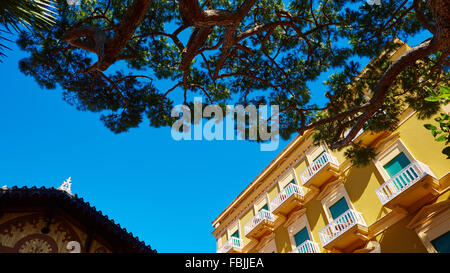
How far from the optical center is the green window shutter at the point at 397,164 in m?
10.0

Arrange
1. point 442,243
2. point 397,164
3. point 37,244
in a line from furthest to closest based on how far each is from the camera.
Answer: point 397,164
point 442,243
point 37,244

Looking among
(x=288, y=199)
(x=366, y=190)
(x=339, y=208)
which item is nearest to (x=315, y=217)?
(x=339, y=208)

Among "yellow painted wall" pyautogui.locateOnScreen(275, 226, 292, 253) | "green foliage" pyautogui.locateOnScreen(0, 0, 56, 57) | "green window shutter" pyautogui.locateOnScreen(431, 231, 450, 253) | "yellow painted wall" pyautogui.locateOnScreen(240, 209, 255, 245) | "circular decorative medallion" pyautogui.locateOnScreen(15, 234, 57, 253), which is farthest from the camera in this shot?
"yellow painted wall" pyautogui.locateOnScreen(240, 209, 255, 245)

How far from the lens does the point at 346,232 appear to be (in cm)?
993

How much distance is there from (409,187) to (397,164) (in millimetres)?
1788

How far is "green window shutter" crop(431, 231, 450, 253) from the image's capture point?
25.2ft

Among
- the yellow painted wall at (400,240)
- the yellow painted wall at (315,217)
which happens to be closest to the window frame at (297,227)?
the yellow painted wall at (315,217)

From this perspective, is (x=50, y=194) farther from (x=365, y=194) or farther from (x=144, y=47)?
(x=365, y=194)

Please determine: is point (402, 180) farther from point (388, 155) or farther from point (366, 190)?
point (366, 190)

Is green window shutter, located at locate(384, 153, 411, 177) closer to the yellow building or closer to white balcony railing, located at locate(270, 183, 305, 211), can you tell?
the yellow building

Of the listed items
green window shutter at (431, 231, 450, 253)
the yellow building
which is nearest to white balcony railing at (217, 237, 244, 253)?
the yellow building

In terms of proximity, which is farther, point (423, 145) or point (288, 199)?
point (288, 199)

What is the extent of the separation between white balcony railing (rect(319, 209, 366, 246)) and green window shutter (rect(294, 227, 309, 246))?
1.57m

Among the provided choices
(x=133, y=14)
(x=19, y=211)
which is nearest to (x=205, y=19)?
(x=133, y=14)
